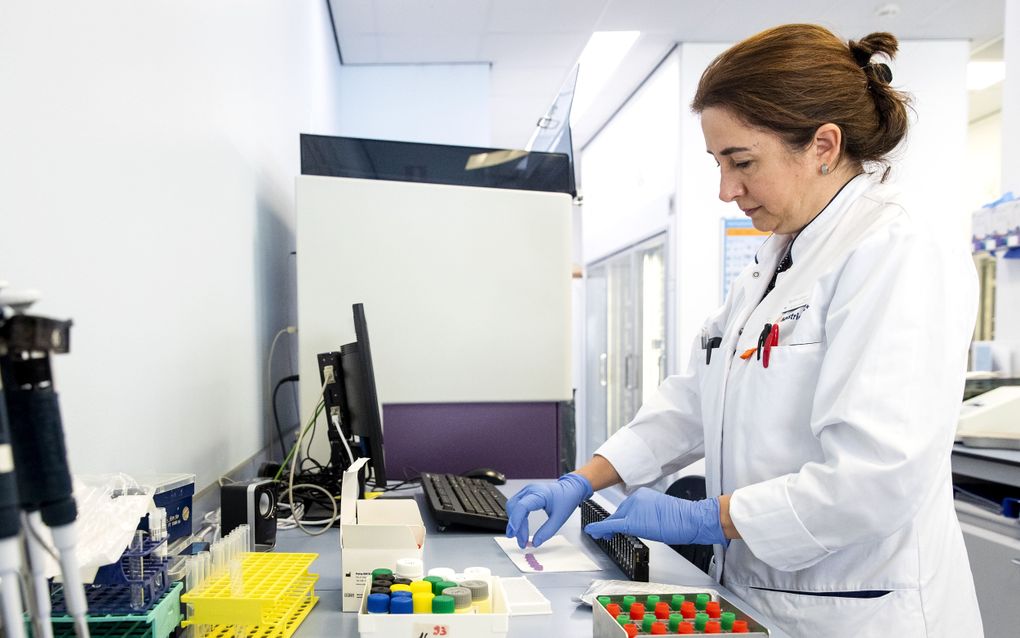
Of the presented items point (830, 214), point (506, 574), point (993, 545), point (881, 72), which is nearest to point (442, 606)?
point (506, 574)

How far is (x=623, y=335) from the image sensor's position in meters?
5.25

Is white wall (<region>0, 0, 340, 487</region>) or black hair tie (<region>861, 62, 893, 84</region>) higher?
black hair tie (<region>861, 62, 893, 84</region>)

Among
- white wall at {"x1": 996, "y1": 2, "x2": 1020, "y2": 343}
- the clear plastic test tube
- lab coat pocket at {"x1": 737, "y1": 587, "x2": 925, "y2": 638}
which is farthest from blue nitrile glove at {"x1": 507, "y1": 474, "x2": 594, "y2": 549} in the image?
white wall at {"x1": 996, "y1": 2, "x2": 1020, "y2": 343}

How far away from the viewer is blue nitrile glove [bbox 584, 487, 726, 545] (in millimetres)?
979

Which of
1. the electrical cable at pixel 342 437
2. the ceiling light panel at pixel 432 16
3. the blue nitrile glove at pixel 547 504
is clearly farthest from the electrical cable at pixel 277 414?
the ceiling light panel at pixel 432 16

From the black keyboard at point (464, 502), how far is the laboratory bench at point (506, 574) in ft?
0.09

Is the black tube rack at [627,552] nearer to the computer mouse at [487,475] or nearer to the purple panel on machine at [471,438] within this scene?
the computer mouse at [487,475]

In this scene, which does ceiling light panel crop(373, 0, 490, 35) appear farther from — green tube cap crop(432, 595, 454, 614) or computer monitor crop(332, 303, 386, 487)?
green tube cap crop(432, 595, 454, 614)

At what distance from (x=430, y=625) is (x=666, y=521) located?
1.51 feet

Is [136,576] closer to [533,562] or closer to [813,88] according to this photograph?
[533,562]

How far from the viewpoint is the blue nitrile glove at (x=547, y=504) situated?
110cm

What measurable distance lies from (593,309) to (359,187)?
14.8 feet

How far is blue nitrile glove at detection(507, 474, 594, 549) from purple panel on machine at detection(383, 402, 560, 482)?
0.50 meters

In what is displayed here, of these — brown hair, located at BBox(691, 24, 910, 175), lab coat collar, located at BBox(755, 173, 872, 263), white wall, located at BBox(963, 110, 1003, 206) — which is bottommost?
lab coat collar, located at BBox(755, 173, 872, 263)
